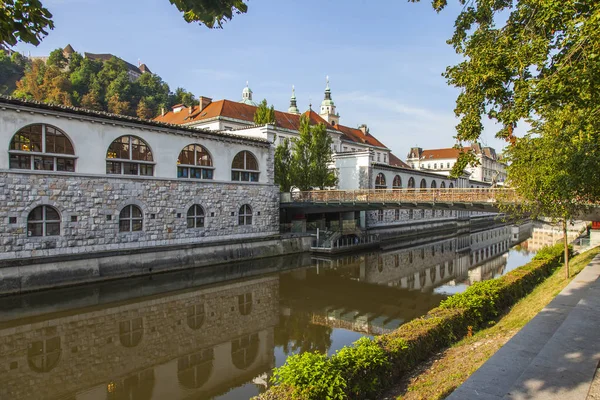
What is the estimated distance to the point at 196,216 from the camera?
86.0 ft

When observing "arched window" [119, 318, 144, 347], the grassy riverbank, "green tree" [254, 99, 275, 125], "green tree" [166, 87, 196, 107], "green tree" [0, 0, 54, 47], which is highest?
"green tree" [166, 87, 196, 107]

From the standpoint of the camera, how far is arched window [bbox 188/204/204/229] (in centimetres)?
2594

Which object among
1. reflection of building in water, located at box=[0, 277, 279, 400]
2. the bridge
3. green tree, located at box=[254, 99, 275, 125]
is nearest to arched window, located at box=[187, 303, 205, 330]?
reflection of building in water, located at box=[0, 277, 279, 400]

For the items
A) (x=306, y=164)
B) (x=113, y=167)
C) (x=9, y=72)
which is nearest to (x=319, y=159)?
(x=306, y=164)

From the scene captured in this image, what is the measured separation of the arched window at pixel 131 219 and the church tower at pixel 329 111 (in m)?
56.8

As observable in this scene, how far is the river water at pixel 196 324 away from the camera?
1045 centimetres

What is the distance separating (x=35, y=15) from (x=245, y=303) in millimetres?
15610

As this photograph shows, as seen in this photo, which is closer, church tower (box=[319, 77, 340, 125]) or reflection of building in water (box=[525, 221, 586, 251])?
reflection of building in water (box=[525, 221, 586, 251])

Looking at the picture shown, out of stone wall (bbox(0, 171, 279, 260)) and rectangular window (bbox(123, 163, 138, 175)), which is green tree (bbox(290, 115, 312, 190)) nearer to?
stone wall (bbox(0, 171, 279, 260))

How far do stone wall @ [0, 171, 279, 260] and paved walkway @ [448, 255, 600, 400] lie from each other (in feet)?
65.0

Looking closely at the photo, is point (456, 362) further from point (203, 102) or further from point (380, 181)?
point (203, 102)

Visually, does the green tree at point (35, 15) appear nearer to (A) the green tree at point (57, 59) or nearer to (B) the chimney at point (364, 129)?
(B) the chimney at point (364, 129)

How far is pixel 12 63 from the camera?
3519 inches

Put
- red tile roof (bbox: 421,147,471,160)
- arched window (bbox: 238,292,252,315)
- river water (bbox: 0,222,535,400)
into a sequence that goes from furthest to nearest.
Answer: red tile roof (bbox: 421,147,471,160) → arched window (bbox: 238,292,252,315) → river water (bbox: 0,222,535,400)
